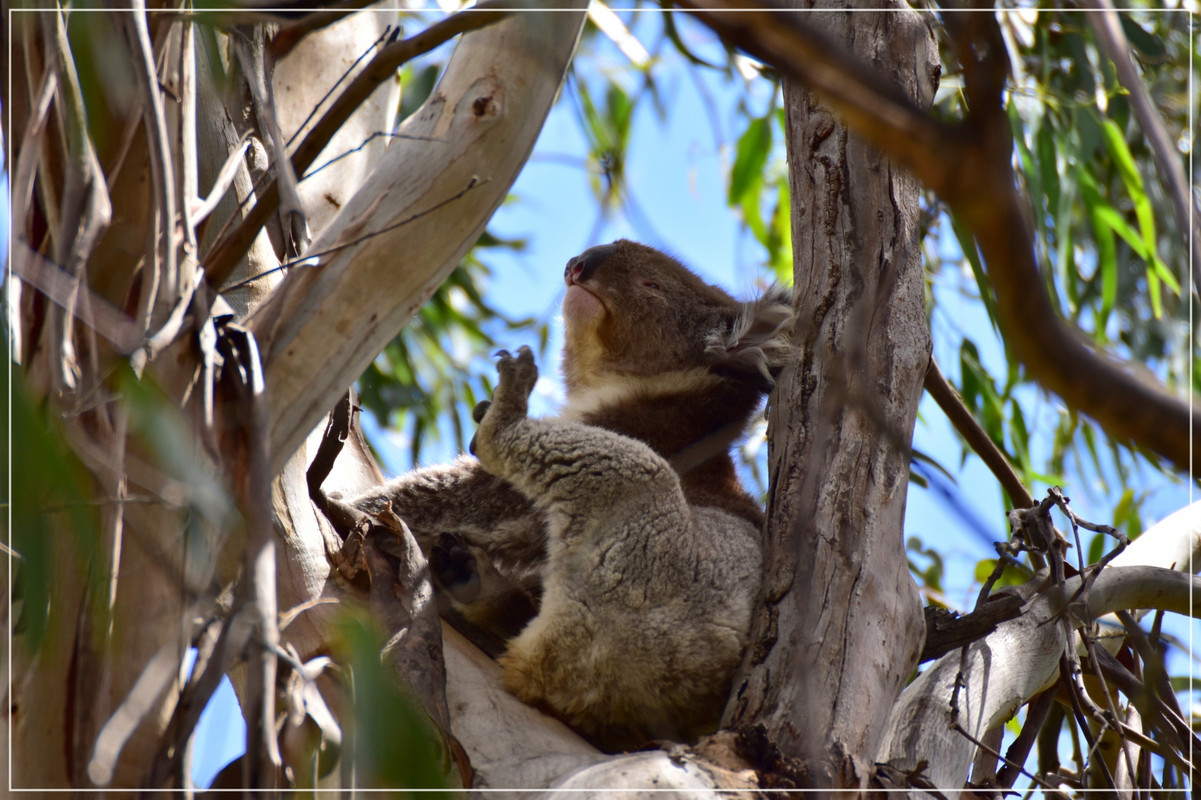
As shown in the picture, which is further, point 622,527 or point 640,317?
point 640,317

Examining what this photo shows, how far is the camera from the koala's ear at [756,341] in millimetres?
2527

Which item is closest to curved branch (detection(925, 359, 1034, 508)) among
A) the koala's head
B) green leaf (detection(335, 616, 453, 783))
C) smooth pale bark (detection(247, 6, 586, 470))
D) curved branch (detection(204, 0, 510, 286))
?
the koala's head

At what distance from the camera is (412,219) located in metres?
1.42

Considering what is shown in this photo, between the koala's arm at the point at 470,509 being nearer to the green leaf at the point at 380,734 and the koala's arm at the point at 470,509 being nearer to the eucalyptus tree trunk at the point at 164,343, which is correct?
the eucalyptus tree trunk at the point at 164,343

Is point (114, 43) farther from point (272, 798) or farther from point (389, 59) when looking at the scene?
point (272, 798)

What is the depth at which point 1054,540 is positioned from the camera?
6.17 ft

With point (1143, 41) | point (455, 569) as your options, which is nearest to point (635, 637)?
point (455, 569)

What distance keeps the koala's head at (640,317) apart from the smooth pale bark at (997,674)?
43.4 inches

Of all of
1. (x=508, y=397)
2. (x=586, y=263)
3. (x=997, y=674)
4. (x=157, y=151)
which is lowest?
(x=997, y=674)

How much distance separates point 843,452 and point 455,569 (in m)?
0.82

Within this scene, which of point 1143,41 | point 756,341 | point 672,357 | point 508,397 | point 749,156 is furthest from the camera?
point 749,156

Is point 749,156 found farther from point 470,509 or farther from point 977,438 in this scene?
point 470,509

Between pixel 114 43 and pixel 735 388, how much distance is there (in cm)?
177

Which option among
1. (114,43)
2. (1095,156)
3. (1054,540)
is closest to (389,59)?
(114,43)
